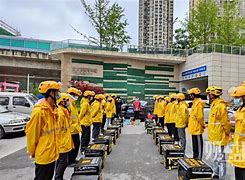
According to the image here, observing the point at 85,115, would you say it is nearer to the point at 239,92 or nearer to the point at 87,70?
the point at 239,92

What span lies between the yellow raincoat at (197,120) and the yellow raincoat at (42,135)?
3686mm

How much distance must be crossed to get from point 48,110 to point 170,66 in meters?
30.2

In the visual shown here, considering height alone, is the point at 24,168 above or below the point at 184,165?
below

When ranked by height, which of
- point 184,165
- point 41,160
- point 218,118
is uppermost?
point 218,118

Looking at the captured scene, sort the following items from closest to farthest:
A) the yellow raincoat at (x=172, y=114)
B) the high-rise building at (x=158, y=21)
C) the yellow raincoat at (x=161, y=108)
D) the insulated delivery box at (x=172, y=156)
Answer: the insulated delivery box at (x=172, y=156)
the yellow raincoat at (x=172, y=114)
the yellow raincoat at (x=161, y=108)
the high-rise building at (x=158, y=21)

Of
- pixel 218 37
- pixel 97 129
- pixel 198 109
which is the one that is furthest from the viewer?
pixel 218 37

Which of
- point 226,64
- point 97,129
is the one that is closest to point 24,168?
point 97,129

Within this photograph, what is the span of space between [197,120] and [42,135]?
3932 millimetres

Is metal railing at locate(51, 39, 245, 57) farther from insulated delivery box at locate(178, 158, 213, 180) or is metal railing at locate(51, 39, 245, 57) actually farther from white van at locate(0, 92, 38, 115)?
insulated delivery box at locate(178, 158, 213, 180)

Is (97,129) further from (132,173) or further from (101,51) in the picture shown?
(101,51)

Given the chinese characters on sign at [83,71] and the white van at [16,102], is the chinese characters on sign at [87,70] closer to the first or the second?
the chinese characters on sign at [83,71]

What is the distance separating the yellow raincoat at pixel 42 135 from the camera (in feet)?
11.6

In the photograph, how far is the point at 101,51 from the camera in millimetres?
29203

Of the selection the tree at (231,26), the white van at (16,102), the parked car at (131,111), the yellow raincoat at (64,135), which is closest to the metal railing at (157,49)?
the tree at (231,26)
